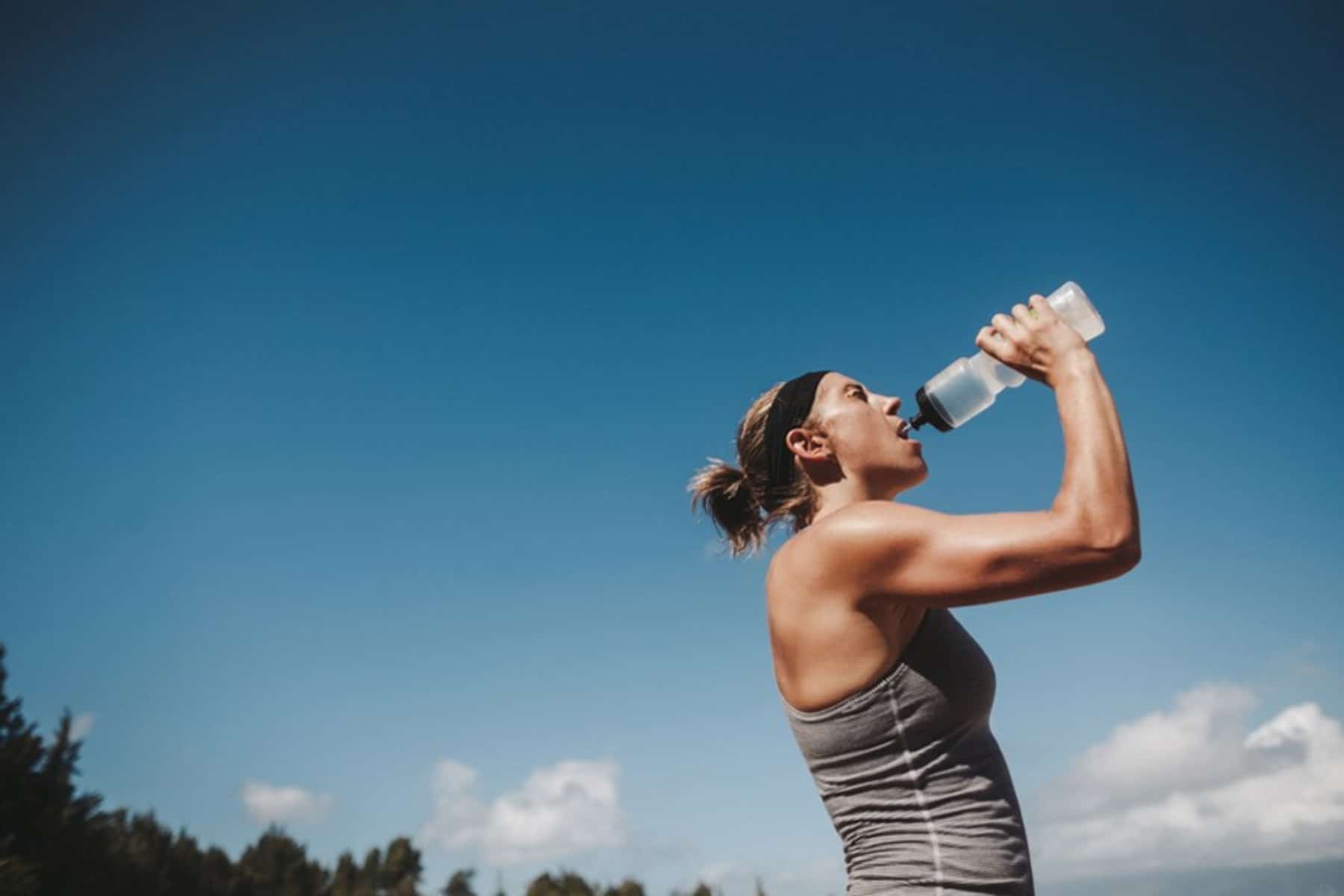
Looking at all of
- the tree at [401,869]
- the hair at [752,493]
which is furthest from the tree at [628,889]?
the hair at [752,493]

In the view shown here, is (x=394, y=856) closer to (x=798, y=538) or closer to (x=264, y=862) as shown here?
(x=264, y=862)

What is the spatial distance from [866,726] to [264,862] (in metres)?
51.9

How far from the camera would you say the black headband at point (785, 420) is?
10.4 feet

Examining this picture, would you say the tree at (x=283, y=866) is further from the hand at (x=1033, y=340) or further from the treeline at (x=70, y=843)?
the hand at (x=1033, y=340)

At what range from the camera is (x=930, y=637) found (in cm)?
242

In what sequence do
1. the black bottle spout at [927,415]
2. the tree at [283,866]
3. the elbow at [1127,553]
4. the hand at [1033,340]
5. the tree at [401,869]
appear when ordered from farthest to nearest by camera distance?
the tree at [401,869] < the tree at [283,866] < the black bottle spout at [927,415] < the hand at [1033,340] < the elbow at [1127,553]

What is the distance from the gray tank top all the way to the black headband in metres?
0.93

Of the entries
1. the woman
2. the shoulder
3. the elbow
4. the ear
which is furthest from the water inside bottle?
the elbow

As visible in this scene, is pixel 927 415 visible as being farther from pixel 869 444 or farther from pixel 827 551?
pixel 827 551

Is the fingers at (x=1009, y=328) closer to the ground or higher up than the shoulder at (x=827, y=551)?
higher up

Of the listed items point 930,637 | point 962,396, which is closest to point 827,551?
point 930,637

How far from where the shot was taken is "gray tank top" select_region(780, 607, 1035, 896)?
2.20m

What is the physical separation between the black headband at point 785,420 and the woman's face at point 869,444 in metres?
0.06

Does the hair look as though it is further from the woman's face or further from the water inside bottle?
the water inside bottle
